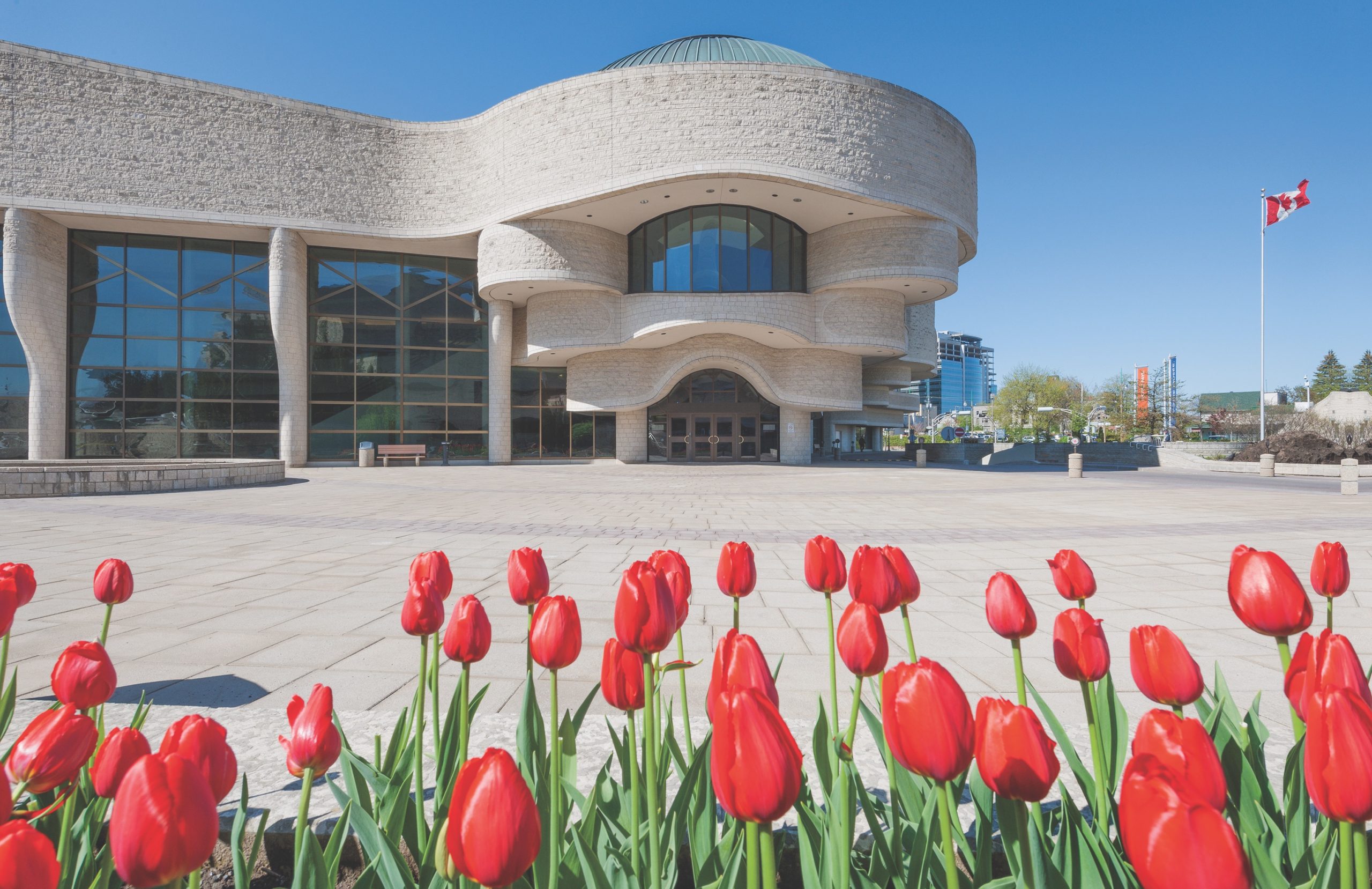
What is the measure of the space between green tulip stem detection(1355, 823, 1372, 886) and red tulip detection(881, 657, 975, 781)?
40cm

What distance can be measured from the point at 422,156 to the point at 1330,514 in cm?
3027

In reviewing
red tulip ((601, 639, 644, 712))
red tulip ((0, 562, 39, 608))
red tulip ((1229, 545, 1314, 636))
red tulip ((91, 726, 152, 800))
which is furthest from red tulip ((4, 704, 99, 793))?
red tulip ((1229, 545, 1314, 636))

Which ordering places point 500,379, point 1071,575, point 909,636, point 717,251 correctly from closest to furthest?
point 909,636, point 1071,575, point 717,251, point 500,379

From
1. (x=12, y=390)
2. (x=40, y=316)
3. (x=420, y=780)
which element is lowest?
(x=420, y=780)

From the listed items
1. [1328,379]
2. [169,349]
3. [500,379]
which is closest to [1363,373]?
[1328,379]

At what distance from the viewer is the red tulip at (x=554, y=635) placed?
117cm

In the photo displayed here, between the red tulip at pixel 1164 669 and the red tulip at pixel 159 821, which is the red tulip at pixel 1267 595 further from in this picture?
the red tulip at pixel 159 821

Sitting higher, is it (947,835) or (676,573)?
(676,573)

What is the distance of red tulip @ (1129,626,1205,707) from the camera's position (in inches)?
43.7

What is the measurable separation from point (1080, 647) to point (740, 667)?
2.37 feet

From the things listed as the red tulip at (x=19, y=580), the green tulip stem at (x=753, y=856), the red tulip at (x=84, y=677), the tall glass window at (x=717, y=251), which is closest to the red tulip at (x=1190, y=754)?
the green tulip stem at (x=753, y=856)

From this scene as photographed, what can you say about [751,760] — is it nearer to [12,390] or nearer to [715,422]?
[715,422]

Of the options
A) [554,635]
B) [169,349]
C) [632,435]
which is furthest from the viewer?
[632,435]

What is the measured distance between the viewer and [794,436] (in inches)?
1145
